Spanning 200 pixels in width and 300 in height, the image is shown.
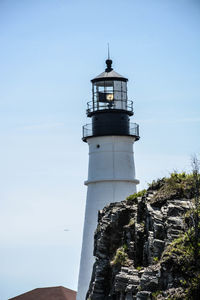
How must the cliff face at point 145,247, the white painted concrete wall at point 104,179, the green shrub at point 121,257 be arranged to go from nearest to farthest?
1. the cliff face at point 145,247
2. the green shrub at point 121,257
3. the white painted concrete wall at point 104,179

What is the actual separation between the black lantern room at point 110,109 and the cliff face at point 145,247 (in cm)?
1245

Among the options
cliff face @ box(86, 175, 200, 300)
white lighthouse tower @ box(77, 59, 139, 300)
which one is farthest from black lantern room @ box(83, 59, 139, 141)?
cliff face @ box(86, 175, 200, 300)

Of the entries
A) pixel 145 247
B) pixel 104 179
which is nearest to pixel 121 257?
pixel 145 247

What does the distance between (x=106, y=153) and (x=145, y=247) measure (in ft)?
56.2

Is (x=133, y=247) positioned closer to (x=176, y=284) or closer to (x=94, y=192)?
(x=176, y=284)

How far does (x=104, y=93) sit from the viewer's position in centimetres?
3491

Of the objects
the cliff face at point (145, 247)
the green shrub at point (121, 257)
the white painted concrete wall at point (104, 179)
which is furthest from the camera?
the white painted concrete wall at point (104, 179)

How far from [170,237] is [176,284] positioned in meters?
1.67

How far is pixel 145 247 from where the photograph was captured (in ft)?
55.1

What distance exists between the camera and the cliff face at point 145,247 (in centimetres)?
1447

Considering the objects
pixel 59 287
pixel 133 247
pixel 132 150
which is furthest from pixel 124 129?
pixel 133 247

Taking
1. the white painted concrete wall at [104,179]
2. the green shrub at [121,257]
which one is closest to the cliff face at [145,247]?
the green shrub at [121,257]

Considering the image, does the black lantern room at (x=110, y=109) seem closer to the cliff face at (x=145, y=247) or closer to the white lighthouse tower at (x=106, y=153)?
the white lighthouse tower at (x=106, y=153)

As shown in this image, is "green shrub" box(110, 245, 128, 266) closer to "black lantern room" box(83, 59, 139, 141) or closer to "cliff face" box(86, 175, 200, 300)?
"cliff face" box(86, 175, 200, 300)
